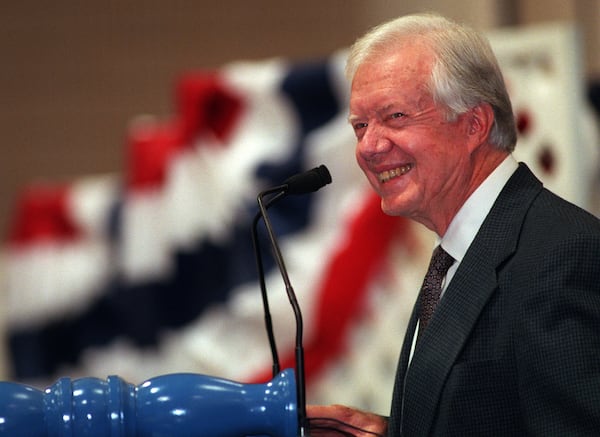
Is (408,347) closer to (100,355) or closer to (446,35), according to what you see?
(446,35)

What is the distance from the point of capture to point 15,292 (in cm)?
437

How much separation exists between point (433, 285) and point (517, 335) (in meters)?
0.28

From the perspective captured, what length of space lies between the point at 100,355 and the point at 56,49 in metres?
2.32

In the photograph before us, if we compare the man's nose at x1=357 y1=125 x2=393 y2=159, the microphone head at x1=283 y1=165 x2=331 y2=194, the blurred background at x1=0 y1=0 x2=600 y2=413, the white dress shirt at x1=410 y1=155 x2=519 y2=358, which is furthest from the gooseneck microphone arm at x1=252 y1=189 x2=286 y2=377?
the blurred background at x1=0 y1=0 x2=600 y2=413

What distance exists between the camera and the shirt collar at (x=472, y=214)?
159 centimetres

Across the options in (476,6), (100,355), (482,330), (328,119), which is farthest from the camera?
(476,6)

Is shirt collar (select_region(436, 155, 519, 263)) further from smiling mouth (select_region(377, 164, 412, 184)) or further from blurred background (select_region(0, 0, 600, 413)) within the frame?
blurred background (select_region(0, 0, 600, 413))

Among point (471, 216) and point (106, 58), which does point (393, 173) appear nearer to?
point (471, 216)

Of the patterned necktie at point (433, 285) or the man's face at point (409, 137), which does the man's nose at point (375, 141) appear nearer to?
the man's face at point (409, 137)

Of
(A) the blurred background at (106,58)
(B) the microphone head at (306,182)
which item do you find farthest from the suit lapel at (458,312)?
(A) the blurred background at (106,58)

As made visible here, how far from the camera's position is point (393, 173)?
164cm

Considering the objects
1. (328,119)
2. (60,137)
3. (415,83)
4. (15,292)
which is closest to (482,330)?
(415,83)

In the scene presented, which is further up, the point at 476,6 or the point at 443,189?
the point at 476,6

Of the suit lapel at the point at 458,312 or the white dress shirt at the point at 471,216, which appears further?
the white dress shirt at the point at 471,216
